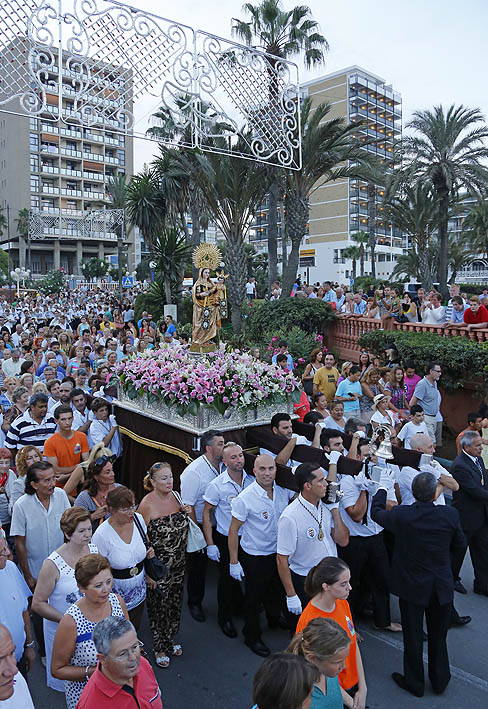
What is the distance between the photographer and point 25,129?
68.2 metres

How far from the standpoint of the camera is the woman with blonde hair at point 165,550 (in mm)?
4777

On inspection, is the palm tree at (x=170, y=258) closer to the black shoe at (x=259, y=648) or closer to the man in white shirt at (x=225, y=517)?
the man in white shirt at (x=225, y=517)

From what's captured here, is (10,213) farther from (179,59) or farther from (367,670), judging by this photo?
(367,670)

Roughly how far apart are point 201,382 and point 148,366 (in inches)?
39.9

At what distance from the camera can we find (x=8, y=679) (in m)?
2.74

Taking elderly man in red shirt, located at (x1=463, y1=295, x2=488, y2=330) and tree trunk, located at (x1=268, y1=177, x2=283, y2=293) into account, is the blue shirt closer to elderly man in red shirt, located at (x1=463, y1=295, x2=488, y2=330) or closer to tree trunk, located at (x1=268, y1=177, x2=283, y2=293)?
elderly man in red shirt, located at (x1=463, y1=295, x2=488, y2=330)

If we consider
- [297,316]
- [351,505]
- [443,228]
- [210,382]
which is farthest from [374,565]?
[443,228]

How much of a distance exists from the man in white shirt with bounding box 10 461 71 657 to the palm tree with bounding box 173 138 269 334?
14531mm

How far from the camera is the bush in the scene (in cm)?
1586

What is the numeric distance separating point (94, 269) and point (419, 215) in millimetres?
48417

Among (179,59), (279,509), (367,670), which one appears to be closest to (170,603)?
(279,509)

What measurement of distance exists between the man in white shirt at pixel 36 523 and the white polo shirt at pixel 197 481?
1.19 metres

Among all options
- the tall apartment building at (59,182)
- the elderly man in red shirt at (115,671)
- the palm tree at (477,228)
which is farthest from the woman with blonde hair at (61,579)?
the tall apartment building at (59,182)

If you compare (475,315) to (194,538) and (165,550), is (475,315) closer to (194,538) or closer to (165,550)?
(194,538)
